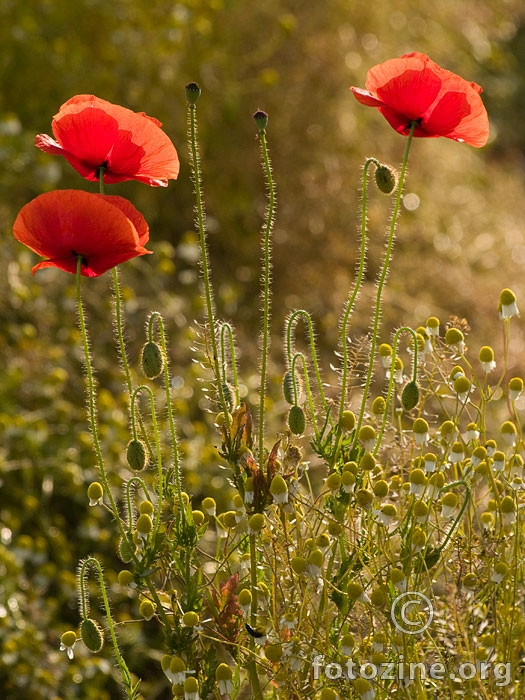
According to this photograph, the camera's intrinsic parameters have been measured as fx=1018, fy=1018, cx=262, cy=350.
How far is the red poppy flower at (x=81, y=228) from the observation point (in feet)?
2.73

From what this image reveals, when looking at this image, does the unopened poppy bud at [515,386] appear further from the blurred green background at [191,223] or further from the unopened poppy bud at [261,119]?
the blurred green background at [191,223]

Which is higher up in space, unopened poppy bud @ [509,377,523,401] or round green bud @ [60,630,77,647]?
unopened poppy bud @ [509,377,523,401]

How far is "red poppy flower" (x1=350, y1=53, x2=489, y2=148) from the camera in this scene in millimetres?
925

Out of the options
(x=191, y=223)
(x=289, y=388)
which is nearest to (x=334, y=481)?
(x=289, y=388)

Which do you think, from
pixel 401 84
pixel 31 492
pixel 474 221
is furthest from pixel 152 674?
pixel 474 221

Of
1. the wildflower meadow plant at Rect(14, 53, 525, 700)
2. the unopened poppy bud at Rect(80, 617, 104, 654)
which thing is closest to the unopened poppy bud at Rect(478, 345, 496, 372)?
the wildflower meadow plant at Rect(14, 53, 525, 700)

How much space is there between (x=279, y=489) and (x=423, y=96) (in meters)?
0.38

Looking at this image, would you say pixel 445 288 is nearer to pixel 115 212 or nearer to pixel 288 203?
pixel 288 203

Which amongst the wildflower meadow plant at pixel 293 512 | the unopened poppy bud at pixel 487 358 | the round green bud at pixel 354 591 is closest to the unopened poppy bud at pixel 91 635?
the wildflower meadow plant at pixel 293 512

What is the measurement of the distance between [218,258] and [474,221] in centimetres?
122

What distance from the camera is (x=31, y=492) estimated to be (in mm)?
1996

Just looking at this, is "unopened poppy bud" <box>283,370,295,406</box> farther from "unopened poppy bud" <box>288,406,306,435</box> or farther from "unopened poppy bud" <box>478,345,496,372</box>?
"unopened poppy bud" <box>478,345,496,372</box>

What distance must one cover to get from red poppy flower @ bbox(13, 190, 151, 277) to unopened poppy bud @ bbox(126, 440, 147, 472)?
159 mm

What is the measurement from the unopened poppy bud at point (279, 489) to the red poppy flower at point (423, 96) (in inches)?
13.9
